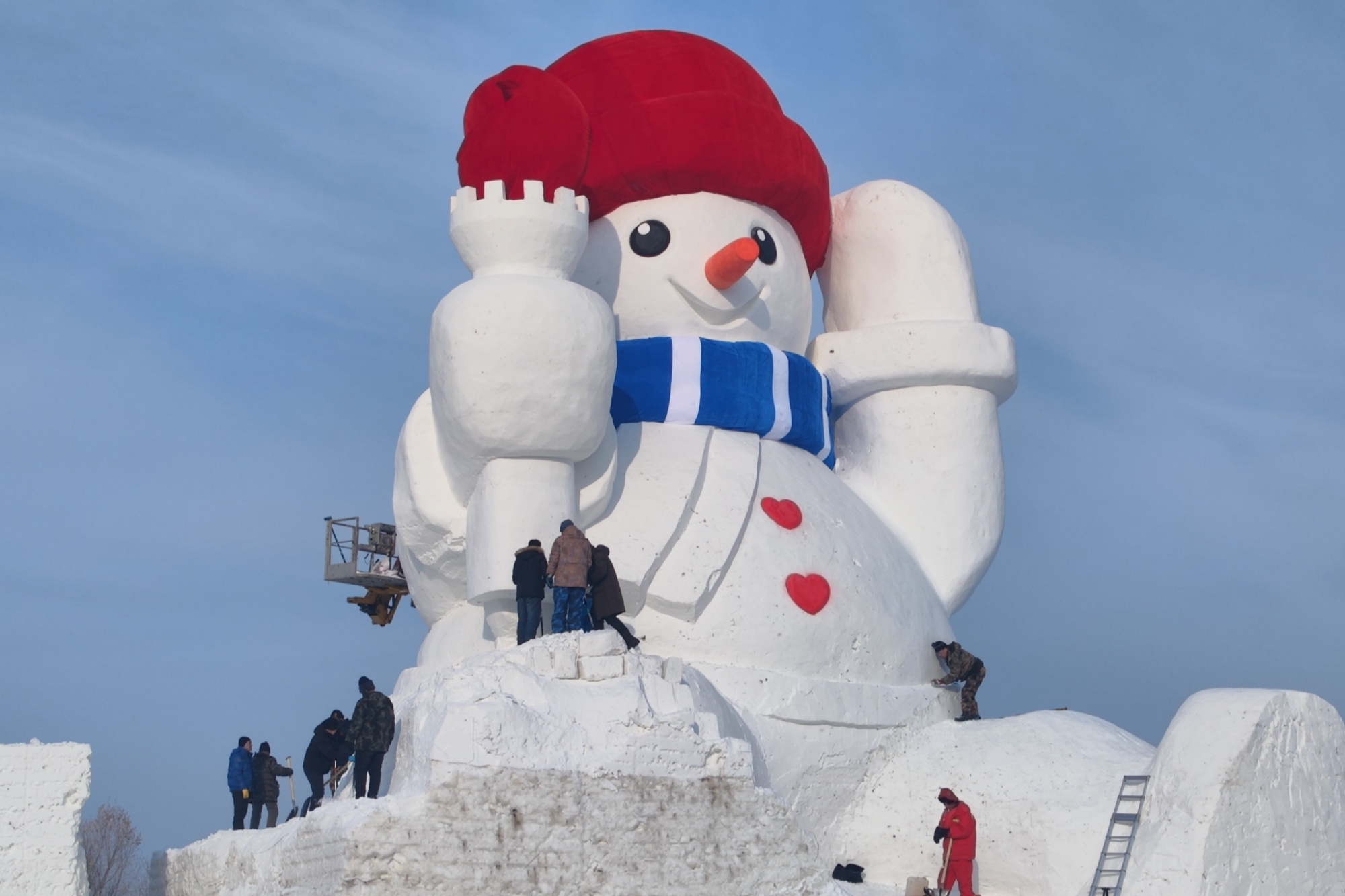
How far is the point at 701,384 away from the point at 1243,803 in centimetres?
391

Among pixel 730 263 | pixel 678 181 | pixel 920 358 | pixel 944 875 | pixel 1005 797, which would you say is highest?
pixel 678 181

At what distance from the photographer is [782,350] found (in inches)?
448

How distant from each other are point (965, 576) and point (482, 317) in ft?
12.6

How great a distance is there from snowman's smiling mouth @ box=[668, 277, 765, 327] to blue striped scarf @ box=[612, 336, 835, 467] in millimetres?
209

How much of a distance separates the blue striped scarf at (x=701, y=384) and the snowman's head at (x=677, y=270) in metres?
0.20

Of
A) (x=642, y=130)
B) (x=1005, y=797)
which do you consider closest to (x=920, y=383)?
(x=642, y=130)

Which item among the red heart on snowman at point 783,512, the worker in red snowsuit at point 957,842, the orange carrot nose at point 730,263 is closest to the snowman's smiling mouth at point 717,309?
the orange carrot nose at point 730,263

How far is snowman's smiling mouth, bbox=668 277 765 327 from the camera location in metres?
11.1

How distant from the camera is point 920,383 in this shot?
1184 cm

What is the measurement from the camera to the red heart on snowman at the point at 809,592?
10.4 metres

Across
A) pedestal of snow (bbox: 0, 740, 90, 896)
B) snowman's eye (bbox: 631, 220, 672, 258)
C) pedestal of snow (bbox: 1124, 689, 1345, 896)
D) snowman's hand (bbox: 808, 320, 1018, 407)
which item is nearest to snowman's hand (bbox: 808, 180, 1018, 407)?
snowman's hand (bbox: 808, 320, 1018, 407)

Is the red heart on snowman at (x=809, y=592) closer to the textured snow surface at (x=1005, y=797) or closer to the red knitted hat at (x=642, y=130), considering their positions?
the textured snow surface at (x=1005, y=797)

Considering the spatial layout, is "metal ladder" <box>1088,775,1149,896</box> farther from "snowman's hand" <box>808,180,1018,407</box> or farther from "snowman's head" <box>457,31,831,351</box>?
"snowman's head" <box>457,31,831,351</box>

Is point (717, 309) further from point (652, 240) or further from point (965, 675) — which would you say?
point (965, 675)
